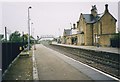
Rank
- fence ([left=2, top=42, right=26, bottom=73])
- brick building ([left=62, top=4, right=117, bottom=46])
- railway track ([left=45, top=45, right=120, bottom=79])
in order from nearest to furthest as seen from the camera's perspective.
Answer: fence ([left=2, top=42, right=26, bottom=73]) < railway track ([left=45, top=45, right=120, bottom=79]) < brick building ([left=62, top=4, right=117, bottom=46])

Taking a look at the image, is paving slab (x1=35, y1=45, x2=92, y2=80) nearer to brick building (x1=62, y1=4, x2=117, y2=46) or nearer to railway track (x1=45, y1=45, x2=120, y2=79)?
railway track (x1=45, y1=45, x2=120, y2=79)

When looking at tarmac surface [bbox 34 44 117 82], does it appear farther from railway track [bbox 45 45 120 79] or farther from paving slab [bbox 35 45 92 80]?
Result: railway track [bbox 45 45 120 79]

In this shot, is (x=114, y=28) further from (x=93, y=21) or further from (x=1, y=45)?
(x=1, y=45)

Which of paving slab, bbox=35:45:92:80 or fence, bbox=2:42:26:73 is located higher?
fence, bbox=2:42:26:73

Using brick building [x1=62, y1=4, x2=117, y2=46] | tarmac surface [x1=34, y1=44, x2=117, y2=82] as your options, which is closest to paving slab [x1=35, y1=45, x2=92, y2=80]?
tarmac surface [x1=34, y1=44, x2=117, y2=82]

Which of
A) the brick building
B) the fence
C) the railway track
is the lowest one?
the railway track

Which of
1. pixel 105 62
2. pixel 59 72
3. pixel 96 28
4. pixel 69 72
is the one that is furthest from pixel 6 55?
pixel 96 28

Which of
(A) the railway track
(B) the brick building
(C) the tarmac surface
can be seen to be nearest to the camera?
(C) the tarmac surface

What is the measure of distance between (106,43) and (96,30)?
46.9ft

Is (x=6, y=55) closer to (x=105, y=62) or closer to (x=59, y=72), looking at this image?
(x=59, y=72)

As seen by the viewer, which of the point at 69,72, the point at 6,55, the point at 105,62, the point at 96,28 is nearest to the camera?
the point at 69,72

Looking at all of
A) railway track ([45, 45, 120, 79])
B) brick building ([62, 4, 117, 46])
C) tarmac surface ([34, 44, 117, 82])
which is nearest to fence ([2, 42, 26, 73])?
tarmac surface ([34, 44, 117, 82])

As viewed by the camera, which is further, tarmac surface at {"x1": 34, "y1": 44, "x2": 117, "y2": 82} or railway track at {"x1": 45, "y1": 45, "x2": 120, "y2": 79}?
railway track at {"x1": 45, "y1": 45, "x2": 120, "y2": 79}

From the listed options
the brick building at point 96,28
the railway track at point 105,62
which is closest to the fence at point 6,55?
the railway track at point 105,62
